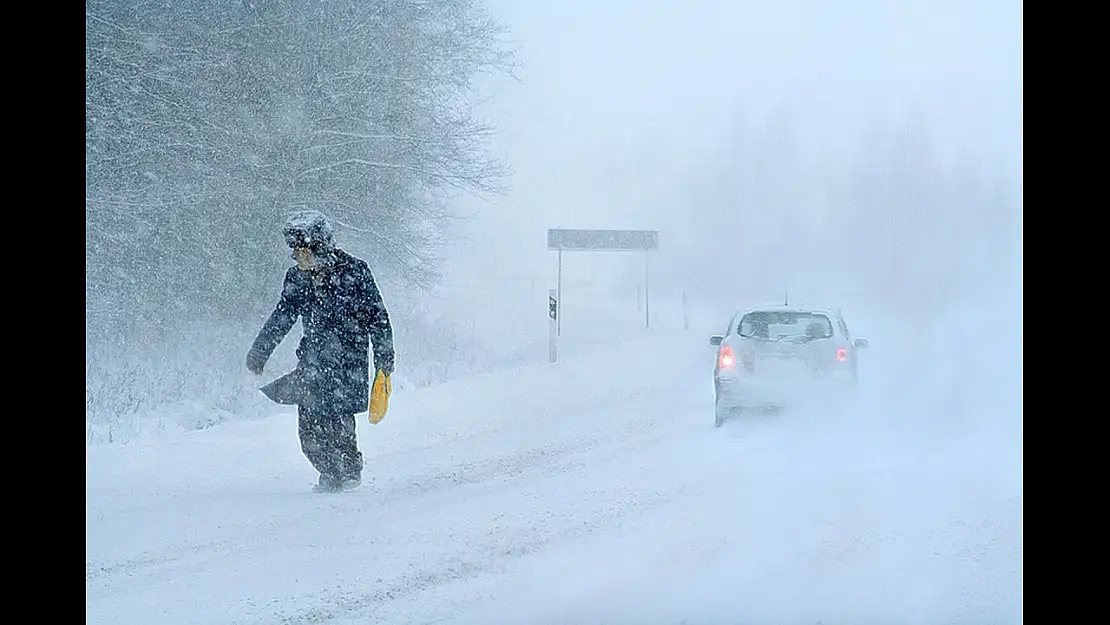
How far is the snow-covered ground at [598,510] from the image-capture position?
4.34 metres

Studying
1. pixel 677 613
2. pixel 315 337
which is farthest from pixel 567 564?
pixel 315 337

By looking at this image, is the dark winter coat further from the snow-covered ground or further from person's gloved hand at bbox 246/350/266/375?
the snow-covered ground

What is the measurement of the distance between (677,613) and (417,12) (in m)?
5.24

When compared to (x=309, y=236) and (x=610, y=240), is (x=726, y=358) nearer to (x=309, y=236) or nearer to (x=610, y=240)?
(x=610, y=240)

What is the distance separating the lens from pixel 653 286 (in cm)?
640

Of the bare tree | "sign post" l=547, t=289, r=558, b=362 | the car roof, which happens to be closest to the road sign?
"sign post" l=547, t=289, r=558, b=362

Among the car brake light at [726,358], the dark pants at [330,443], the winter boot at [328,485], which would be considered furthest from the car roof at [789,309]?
the winter boot at [328,485]

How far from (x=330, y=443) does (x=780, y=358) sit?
3069 mm

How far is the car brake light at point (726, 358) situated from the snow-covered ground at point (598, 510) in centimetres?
14

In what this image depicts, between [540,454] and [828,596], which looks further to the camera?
[540,454]

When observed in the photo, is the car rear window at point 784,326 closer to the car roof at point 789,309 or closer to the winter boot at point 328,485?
the car roof at point 789,309

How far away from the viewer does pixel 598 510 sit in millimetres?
5227
